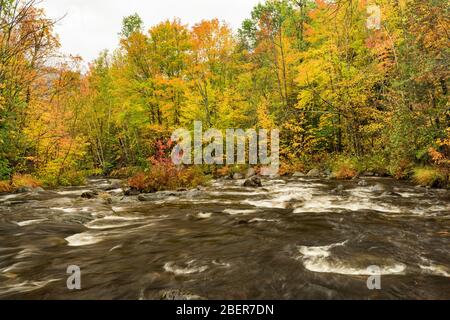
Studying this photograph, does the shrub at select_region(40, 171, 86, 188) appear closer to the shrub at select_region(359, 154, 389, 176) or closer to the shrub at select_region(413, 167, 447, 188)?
the shrub at select_region(359, 154, 389, 176)

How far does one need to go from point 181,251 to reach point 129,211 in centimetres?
457

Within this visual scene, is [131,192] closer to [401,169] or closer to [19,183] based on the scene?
[19,183]

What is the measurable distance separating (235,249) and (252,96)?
21714 millimetres

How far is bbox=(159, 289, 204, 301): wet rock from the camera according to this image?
149 inches

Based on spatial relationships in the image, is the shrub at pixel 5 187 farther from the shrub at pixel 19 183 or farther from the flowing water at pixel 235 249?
the flowing water at pixel 235 249

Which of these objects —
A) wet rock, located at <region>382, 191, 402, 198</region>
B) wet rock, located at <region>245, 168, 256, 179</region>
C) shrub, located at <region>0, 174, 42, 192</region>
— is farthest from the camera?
wet rock, located at <region>245, 168, 256, 179</region>

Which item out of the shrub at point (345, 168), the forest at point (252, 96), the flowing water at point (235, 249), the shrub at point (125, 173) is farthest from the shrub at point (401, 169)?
the shrub at point (125, 173)

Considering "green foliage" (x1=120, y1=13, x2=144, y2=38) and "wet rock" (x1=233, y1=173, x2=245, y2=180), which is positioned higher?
"green foliage" (x1=120, y1=13, x2=144, y2=38)

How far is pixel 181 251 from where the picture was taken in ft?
18.5

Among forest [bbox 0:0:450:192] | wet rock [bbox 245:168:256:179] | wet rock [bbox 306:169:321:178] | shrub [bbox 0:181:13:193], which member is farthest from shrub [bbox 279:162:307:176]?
shrub [bbox 0:181:13:193]

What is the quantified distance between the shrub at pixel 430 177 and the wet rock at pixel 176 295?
11509mm

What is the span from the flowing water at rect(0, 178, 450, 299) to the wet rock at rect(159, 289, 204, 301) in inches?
2.1

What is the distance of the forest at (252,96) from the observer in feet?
44.2
